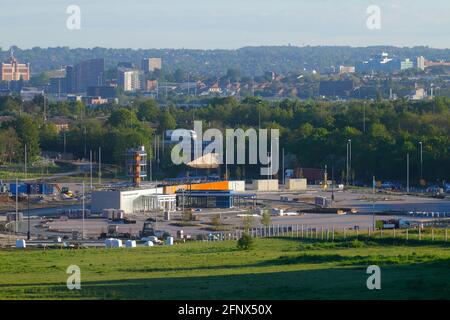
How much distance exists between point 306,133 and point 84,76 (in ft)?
333

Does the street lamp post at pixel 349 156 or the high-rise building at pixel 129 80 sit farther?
the high-rise building at pixel 129 80

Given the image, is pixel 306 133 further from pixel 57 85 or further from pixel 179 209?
pixel 57 85

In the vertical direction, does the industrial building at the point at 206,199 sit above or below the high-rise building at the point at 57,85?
below

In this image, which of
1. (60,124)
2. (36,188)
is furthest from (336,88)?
(36,188)

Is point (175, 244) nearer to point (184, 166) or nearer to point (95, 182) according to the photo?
point (95, 182)

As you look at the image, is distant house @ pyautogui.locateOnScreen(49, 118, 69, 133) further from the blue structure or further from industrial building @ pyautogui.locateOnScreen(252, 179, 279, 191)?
the blue structure

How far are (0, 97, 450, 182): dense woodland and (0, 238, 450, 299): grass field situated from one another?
33.3 meters

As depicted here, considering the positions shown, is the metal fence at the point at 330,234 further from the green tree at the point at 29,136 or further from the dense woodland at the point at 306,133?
the green tree at the point at 29,136

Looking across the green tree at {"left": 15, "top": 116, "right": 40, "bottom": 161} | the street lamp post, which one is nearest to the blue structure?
the green tree at {"left": 15, "top": 116, "right": 40, "bottom": 161}

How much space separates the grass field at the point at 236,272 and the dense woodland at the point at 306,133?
33.3 m

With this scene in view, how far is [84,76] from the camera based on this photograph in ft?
556

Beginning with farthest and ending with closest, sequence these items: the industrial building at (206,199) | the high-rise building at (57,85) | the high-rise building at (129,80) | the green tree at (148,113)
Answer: the high-rise building at (129,80) < the high-rise building at (57,85) < the green tree at (148,113) < the industrial building at (206,199)

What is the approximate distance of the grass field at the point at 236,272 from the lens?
61.7 ft

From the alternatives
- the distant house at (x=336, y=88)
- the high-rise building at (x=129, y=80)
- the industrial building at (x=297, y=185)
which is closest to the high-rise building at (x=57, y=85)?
the high-rise building at (x=129, y=80)
